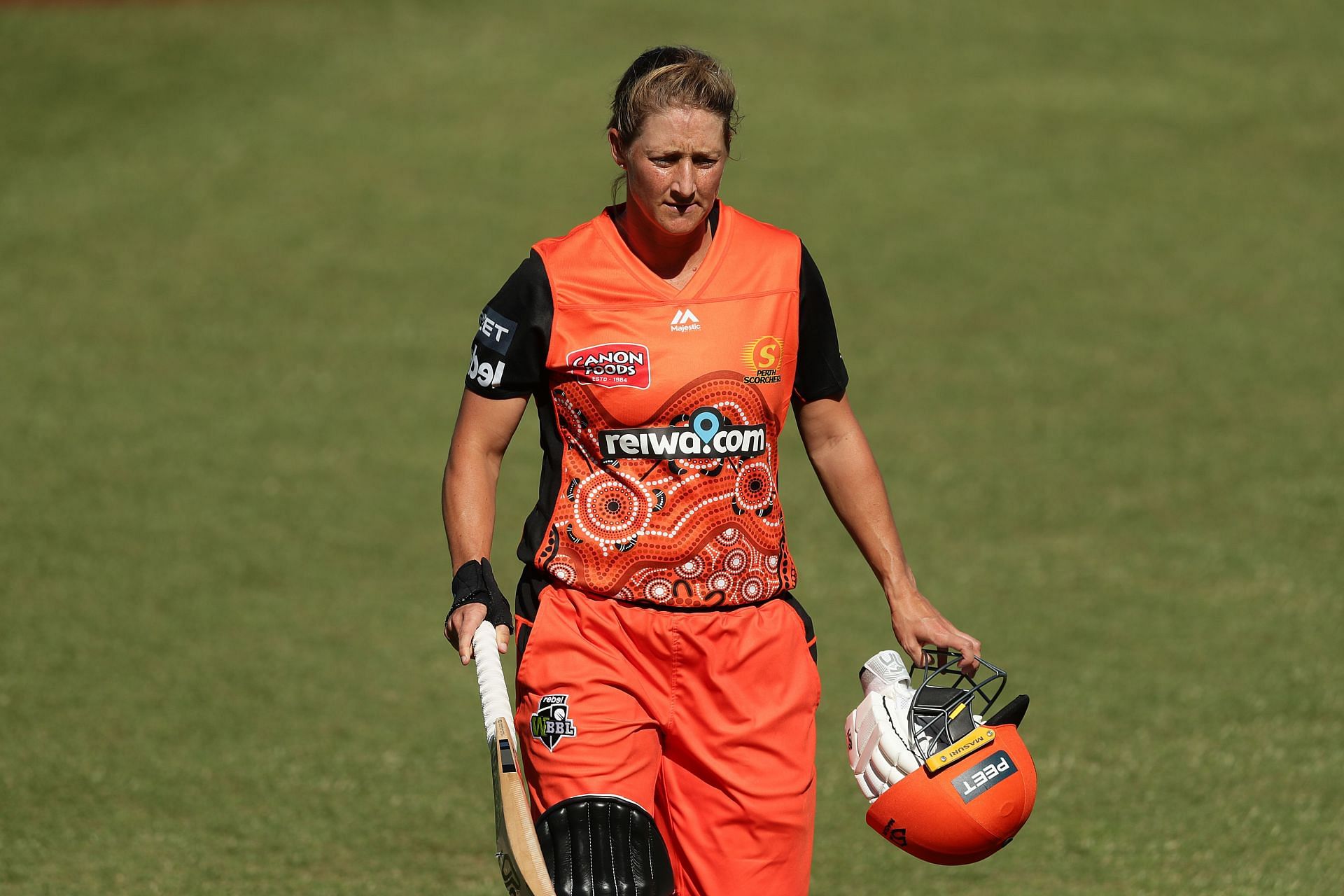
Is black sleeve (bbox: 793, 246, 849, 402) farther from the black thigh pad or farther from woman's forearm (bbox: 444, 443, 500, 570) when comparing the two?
the black thigh pad

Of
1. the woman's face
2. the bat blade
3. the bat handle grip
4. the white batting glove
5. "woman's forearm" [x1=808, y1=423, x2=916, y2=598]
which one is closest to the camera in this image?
the bat blade

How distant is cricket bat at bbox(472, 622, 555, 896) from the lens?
3754mm

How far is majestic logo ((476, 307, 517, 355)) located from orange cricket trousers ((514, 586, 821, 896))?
0.63 m

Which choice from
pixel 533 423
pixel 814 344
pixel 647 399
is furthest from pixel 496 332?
pixel 533 423

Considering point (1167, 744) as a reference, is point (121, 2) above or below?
above

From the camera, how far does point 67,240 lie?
15648 millimetres

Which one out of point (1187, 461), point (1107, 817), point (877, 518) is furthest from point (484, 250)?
point (877, 518)

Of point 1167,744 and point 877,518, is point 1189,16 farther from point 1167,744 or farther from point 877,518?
point 877,518

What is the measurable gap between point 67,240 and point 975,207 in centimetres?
856

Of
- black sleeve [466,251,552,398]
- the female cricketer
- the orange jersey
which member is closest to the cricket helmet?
the female cricketer

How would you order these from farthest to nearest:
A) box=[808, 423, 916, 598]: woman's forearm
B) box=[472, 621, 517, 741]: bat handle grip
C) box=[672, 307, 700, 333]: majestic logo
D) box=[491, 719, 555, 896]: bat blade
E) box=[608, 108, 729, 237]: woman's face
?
box=[808, 423, 916, 598]: woman's forearm
box=[672, 307, 700, 333]: majestic logo
box=[608, 108, 729, 237]: woman's face
box=[472, 621, 517, 741]: bat handle grip
box=[491, 719, 555, 896]: bat blade

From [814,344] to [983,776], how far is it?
3.79ft

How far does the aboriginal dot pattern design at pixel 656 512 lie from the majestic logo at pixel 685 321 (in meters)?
0.13

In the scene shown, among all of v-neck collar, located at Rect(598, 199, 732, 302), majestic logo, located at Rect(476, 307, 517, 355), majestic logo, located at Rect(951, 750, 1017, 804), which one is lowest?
majestic logo, located at Rect(951, 750, 1017, 804)
